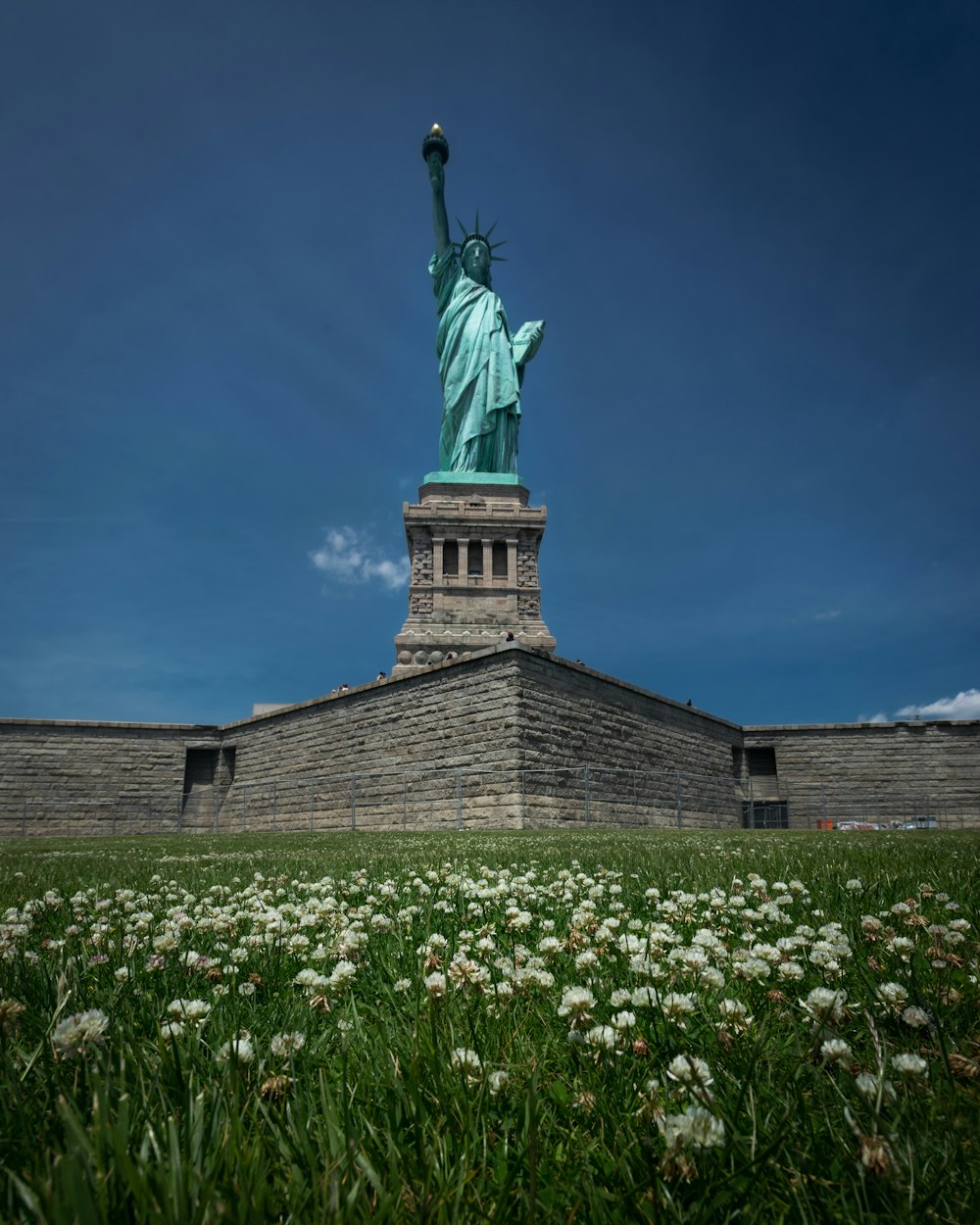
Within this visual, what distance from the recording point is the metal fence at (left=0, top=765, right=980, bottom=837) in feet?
63.4

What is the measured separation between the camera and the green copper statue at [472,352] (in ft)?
143

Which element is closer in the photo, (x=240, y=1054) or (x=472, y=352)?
(x=240, y=1054)

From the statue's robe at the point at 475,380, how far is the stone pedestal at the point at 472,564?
13.5 ft

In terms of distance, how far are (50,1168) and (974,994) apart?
96.5 inches

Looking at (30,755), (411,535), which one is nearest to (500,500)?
(411,535)

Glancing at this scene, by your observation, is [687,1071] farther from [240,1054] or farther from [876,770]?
[876,770]

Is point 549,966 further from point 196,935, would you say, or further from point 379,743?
point 379,743

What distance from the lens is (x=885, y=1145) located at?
47.8 inches

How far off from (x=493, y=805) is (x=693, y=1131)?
59.1 ft

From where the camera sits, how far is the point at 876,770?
29859 mm

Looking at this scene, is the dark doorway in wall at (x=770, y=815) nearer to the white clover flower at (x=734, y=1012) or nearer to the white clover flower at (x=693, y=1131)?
the white clover flower at (x=734, y=1012)

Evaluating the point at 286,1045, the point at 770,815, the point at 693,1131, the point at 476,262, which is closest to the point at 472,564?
the point at 770,815

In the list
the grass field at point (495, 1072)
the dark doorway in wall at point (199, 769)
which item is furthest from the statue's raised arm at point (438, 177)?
the grass field at point (495, 1072)

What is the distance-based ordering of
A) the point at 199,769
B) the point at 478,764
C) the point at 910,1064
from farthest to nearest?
the point at 199,769 → the point at 478,764 → the point at 910,1064
